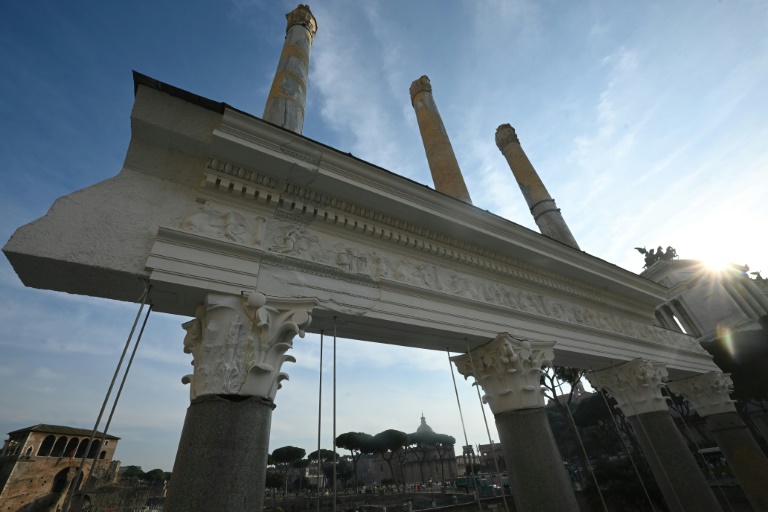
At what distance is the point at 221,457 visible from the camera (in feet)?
7.30

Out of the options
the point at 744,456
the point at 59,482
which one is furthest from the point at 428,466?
the point at 744,456

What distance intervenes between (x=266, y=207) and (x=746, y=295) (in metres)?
30.4

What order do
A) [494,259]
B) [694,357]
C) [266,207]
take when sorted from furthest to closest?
→ [694,357] → [494,259] → [266,207]

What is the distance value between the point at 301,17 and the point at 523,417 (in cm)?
775

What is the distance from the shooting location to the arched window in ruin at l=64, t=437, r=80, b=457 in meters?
29.4

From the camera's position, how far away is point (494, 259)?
514 centimetres

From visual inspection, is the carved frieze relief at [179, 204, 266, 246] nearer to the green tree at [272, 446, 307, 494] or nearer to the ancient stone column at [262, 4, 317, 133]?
the ancient stone column at [262, 4, 317, 133]

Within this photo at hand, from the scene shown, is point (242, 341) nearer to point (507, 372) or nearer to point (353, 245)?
point (353, 245)

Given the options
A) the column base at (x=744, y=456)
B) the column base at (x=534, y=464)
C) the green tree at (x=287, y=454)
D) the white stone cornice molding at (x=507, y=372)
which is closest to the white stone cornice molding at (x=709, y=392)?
the column base at (x=744, y=456)

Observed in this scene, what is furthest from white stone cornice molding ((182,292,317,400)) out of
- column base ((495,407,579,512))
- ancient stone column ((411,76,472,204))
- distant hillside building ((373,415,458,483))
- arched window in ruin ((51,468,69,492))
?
distant hillside building ((373,415,458,483))

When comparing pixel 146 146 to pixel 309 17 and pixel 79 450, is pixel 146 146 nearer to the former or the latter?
pixel 309 17

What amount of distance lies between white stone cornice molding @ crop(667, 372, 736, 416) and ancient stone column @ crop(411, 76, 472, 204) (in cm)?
782

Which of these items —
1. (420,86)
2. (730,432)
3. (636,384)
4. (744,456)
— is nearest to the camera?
(636,384)

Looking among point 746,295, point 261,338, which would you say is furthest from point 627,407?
point 746,295
